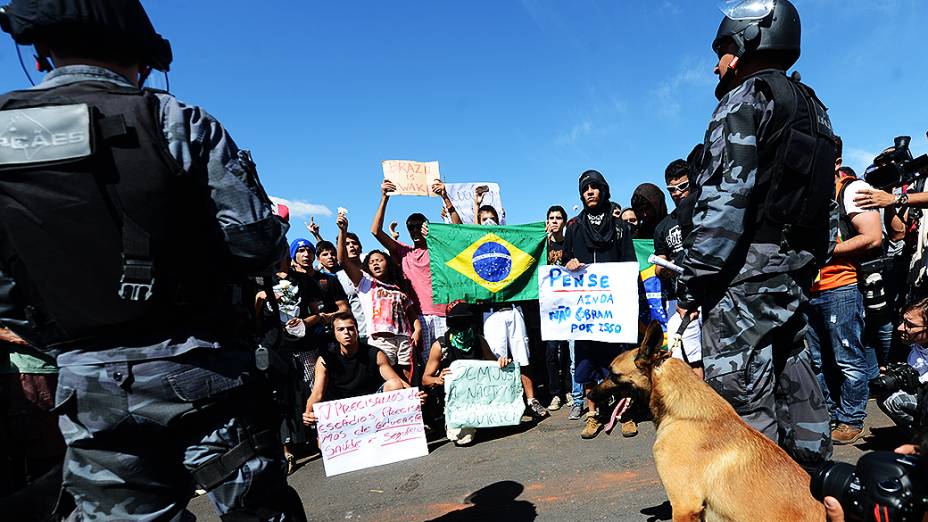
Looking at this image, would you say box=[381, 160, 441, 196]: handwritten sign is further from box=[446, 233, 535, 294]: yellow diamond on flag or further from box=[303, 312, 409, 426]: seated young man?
box=[303, 312, 409, 426]: seated young man

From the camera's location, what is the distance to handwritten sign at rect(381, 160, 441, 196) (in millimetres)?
6461

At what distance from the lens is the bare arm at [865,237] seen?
12.4 ft

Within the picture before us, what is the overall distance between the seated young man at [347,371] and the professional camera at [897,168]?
4.36 m

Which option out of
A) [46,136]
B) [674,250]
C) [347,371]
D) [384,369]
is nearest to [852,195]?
[674,250]

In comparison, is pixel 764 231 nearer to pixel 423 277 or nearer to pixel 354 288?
pixel 423 277

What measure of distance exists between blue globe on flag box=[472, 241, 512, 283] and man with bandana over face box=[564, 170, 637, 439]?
844 millimetres

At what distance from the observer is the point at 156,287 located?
1508 millimetres

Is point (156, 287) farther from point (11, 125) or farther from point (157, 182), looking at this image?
point (11, 125)

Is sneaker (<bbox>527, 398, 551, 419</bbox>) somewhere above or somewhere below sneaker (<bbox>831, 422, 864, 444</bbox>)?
below

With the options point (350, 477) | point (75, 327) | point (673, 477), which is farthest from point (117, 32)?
point (350, 477)

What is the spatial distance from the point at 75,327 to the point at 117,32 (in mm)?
970

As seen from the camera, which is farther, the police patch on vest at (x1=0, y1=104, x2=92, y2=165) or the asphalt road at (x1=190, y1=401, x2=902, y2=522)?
the asphalt road at (x1=190, y1=401, x2=902, y2=522)

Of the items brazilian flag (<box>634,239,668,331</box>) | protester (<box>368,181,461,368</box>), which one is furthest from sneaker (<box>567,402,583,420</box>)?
protester (<box>368,181,461,368</box>)

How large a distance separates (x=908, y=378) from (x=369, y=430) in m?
4.26
